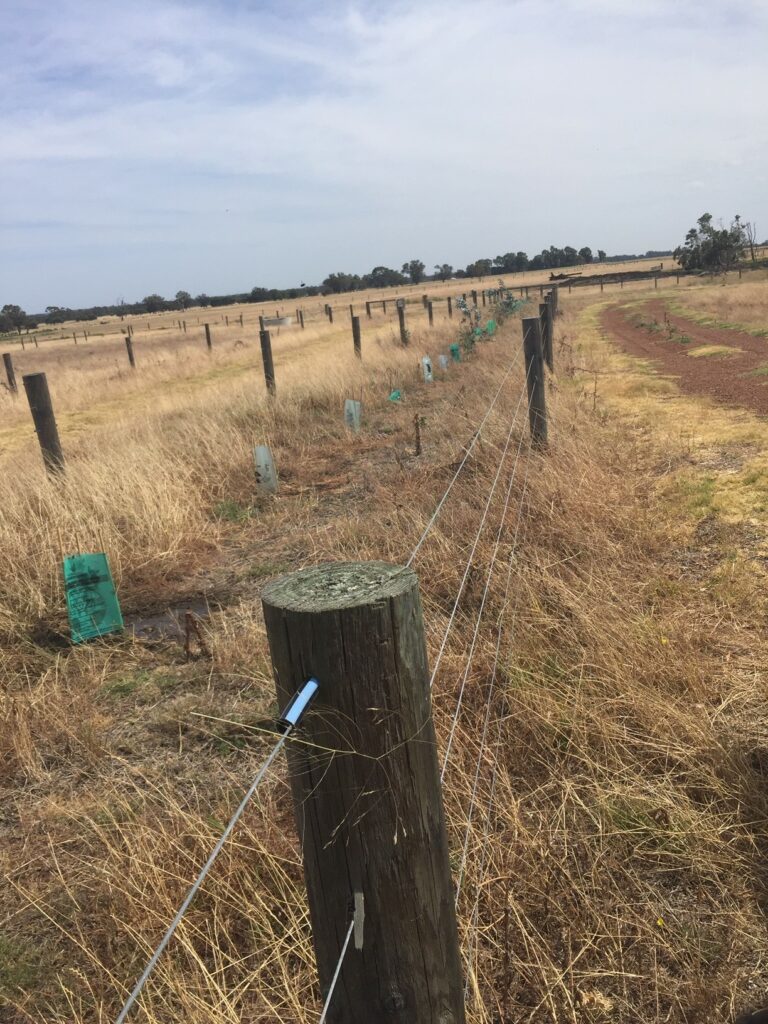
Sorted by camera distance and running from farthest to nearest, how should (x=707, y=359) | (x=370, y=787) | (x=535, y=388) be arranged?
(x=707, y=359), (x=535, y=388), (x=370, y=787)

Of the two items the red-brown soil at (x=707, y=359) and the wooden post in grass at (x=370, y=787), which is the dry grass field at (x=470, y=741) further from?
the red-brown soil at (x=707, y=359)

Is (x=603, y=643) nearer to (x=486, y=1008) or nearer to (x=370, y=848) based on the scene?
(x=486, y=1008)

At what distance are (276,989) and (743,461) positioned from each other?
6242 millimetres

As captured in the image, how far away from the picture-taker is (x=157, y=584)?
5.27 m

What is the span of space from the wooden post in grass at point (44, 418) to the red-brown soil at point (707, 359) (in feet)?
26.0

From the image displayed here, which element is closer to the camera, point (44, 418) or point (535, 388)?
point (44, 418)

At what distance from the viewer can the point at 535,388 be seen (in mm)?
6270

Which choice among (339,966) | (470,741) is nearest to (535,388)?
(470,741)

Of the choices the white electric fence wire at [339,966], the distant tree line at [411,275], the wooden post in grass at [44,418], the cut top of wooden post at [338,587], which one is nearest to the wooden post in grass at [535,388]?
the wooden post in grass at [44,418]

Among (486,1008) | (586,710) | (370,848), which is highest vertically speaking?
(370,848)

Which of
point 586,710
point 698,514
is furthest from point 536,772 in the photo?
point 698,514

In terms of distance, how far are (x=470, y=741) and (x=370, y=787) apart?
5.42 feet

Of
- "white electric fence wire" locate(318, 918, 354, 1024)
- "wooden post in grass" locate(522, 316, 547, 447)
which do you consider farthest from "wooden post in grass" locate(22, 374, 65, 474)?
"white electric fence wire" locate(318, 918, 354, 1024)

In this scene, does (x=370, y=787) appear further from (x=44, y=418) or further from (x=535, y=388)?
A: (x=44, y=418)
